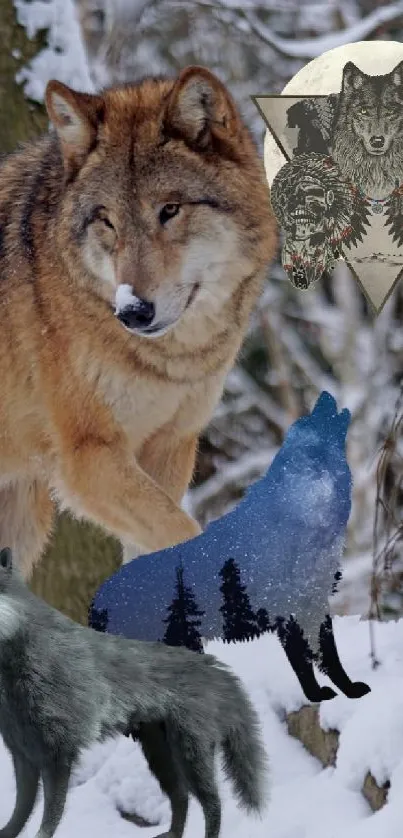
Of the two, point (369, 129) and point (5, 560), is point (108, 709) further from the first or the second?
point (369, 129)

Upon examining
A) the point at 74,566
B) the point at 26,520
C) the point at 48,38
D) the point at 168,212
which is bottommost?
the point at 74,566

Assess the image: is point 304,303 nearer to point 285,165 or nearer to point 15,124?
point 15,124

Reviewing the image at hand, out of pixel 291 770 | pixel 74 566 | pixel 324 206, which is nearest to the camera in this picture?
pixel 291 770

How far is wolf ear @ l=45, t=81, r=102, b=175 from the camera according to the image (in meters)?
2.64

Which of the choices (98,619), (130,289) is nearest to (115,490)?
(98,619)

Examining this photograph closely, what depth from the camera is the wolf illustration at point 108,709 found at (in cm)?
224

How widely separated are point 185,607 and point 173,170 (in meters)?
0.89

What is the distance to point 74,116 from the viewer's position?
8.81 ft

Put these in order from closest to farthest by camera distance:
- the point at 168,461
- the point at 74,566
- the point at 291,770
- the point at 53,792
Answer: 1. the point at 53,792
2. the point at 291,770
3. the point at 168,461
4. the point at 74,566

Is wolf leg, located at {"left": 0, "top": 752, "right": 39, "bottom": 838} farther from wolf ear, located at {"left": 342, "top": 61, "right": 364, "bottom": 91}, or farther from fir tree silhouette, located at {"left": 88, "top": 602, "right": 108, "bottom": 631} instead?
wolf ear, located at {"left": 342, "top": 61, "right": 364, "bottom": 91}

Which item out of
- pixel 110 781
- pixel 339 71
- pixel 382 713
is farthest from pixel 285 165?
pixel 110 781

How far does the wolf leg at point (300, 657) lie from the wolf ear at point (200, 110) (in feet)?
3.28

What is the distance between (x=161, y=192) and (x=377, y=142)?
1.73 ft

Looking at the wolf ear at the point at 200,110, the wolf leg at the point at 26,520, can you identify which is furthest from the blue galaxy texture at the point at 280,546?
the wolf leg at the point at 26,520
